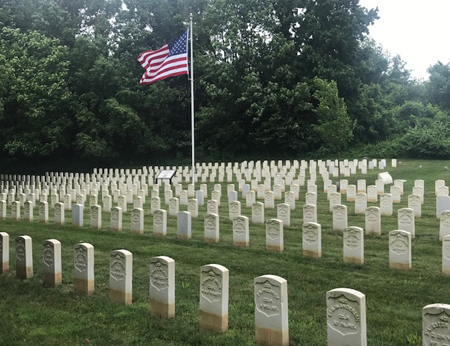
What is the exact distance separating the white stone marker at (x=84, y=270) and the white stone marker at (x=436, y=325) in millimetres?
4568

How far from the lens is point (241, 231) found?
9352 mm

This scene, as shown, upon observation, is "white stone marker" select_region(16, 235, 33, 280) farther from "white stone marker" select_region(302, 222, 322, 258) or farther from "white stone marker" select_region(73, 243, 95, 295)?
"white stone marker" select_region(302, 222, 322, 258)

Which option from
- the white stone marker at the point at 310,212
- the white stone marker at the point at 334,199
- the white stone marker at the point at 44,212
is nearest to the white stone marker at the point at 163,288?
the white stone marker at the point at 310,212

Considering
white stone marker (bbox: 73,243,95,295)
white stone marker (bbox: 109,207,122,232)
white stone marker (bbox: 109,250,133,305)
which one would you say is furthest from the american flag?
white stone marker (bbox: 109,250,133,305)

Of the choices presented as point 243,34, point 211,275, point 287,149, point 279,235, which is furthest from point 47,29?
point 211,275

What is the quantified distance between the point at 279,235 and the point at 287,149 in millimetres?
26744

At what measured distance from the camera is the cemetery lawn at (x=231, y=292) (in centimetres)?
498

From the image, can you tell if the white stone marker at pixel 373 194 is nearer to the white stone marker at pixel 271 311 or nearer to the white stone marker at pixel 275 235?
the white stone marker at pixel 275 235

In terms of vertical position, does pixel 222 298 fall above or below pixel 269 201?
below

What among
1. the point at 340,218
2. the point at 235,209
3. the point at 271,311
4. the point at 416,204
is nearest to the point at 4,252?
the point at 271,311

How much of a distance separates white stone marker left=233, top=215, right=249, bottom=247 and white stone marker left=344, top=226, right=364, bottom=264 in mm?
2254

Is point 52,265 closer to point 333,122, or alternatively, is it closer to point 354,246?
point 354,246

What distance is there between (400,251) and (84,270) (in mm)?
5002

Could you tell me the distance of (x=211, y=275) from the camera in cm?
514
